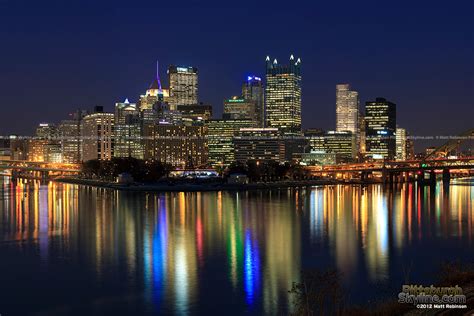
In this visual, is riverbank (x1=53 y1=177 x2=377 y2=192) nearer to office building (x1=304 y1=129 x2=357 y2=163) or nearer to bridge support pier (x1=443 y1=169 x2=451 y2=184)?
bridge support pier (x1=443 y1=169 x2=451 y2=184)

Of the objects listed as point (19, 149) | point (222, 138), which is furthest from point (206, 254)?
point (19, 149)

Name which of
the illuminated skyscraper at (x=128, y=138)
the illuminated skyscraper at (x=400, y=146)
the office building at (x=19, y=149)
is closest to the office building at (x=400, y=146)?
the illuminated skyscraper at (x=400, y=146)

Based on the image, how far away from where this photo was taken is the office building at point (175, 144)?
11062 cm

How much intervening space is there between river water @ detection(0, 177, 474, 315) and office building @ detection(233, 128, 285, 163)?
256 ft

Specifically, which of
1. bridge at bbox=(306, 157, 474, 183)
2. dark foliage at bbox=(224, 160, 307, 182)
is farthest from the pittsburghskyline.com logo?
bridge at bbox=(306, 157, 474, 183)

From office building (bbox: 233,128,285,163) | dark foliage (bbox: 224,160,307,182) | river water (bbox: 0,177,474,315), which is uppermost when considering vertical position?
office building (bbox: 233,128,285,163)

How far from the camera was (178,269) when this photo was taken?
17.2 meters

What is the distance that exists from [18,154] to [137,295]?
146 meters

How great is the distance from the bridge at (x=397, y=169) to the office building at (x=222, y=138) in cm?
3011

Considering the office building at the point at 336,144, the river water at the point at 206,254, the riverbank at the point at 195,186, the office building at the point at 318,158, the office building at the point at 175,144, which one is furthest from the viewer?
the office building at the point at 336,144

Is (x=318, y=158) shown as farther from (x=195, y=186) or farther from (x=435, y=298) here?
(x=435, y=298)

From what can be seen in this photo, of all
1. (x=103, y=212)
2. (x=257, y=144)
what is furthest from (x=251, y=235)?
(x=257, y=144)

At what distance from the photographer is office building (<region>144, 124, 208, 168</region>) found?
11062cm

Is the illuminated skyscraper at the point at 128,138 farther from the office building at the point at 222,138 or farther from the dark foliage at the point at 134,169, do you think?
the dark foliage at the point at 134,169
